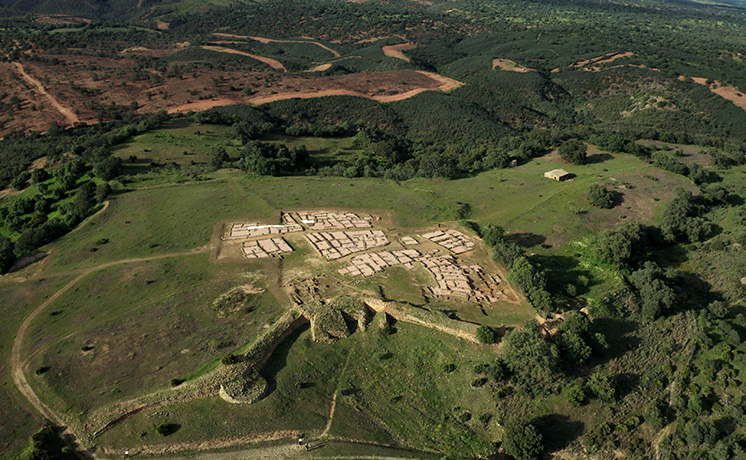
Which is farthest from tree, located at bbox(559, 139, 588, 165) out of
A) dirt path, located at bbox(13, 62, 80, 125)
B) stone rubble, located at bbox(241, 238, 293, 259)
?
dirt path, located at bbox(13, 62, 80, 125)

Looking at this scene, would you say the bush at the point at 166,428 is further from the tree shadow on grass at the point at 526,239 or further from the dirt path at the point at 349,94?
the dirt path at the point at 349,94

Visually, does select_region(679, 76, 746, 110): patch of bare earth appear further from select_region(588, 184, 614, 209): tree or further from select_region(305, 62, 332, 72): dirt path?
select_region(305, 62, 332, 72): dirt path

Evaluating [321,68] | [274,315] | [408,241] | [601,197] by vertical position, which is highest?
[274,315]

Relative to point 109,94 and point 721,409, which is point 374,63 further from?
point 721,409

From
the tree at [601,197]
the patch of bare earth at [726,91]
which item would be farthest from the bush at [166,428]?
the patch of bare earth at [726,91]

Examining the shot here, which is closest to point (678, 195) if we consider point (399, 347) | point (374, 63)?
point (399, 347)

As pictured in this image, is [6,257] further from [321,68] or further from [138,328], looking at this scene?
[321,68]

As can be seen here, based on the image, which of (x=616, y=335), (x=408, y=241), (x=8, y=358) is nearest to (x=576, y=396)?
(x=616, y=335)
